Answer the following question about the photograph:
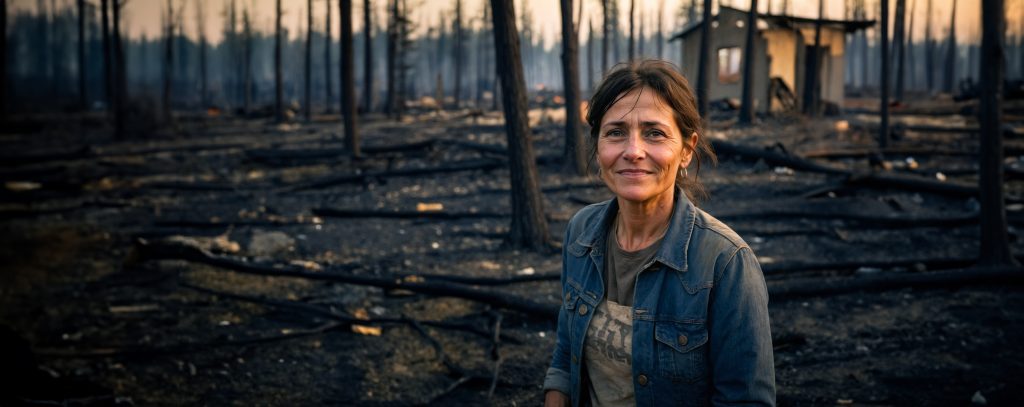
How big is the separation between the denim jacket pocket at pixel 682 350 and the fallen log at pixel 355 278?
4.57m

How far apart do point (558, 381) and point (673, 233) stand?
29.3 inches

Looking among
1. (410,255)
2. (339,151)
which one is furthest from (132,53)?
(410,255)

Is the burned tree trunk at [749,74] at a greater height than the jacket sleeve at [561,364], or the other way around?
the burned tree trunk at [749,74]

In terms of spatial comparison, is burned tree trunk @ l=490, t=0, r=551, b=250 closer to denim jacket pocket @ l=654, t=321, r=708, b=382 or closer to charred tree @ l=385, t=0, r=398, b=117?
denim jacket pocket @ l=654, t=321, r=708, b=382

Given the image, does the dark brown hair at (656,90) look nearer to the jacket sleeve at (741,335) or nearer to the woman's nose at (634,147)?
the woman's nose at (634,147)

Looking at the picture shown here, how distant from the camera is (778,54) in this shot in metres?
27.7

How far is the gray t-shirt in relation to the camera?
218 cm

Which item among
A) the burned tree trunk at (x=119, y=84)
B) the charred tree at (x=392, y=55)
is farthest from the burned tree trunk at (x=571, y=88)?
the charred tree at (x=392, y=55)

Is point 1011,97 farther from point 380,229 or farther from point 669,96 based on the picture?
point 669,96

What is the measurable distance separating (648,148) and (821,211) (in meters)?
10.5

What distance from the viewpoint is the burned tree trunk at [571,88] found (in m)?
15.0

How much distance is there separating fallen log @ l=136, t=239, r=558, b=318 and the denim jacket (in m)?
4.56

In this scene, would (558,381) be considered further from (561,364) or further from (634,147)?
(634,147)

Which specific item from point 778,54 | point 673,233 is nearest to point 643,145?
point 673,233
